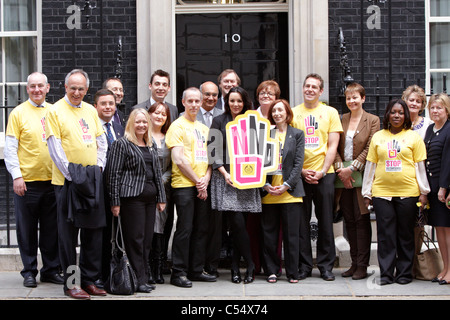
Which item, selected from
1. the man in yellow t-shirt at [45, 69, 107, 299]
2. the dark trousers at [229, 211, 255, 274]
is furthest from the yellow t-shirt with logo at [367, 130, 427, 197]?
the man in yellow t-shirt at [45, 69, 107, 299]

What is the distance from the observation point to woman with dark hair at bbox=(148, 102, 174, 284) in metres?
7.32

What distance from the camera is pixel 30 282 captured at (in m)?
7.23

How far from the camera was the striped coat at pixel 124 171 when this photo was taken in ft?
22.4

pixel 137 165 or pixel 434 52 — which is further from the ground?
pixel 434 52

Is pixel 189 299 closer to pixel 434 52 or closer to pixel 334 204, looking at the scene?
pixel 334 204

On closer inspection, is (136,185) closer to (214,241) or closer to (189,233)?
(189,233)

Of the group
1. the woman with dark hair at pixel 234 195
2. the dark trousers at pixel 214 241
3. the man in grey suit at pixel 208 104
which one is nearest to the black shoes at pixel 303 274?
the woman with dark hair at pixel 234 195

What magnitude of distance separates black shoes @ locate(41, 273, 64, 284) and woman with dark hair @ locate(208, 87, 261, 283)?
65.2 inches

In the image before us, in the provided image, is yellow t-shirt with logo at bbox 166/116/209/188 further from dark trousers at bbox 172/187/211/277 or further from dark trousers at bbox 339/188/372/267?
dark trousers at bbox 339/188/372/267

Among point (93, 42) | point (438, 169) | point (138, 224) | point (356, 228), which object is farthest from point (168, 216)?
point (93, 42)

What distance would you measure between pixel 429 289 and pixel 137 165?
2965 mm

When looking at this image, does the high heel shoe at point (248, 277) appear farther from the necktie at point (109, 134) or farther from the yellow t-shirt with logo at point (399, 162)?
the necktie at point (109, 134)

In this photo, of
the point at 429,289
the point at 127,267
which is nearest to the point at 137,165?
the point at 127,267

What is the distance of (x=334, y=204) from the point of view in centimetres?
770
